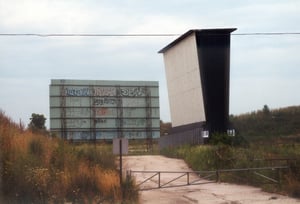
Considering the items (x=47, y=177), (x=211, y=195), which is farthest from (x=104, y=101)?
(x=47, y=177)

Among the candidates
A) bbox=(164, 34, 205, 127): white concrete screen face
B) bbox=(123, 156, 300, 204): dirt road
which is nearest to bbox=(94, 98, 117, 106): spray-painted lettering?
bbox=(164, 34, 205, 127): white concrete screen face

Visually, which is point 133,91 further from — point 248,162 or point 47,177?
point 47,177

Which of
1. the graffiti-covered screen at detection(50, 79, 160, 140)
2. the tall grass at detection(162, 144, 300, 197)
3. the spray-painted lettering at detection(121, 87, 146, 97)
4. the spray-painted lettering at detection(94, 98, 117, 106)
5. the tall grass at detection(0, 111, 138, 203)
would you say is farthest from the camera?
the spray-painted lettering at detection(121, 87, 146, 97)

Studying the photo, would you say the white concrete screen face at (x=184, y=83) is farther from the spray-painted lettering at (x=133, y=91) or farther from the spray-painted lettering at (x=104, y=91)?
the spray-painted lettering at (x=104, y=91)

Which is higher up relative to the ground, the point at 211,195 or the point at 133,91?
the point at 133,91

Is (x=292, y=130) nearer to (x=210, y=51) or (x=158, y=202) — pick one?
(x=210, y=51)

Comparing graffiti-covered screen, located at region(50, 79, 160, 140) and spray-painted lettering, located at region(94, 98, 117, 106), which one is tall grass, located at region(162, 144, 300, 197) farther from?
spray-painted lettering, located at region(94, 98, 117, 106)

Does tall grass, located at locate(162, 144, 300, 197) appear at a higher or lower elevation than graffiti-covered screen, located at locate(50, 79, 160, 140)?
lower

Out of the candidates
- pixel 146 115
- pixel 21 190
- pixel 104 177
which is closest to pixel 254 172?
pixel 104 177

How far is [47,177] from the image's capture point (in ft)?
50.5

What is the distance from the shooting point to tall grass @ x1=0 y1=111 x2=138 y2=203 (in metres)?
15.0

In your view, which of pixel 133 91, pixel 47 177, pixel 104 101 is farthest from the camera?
pixel 133 91

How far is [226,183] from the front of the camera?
2452 centimetres

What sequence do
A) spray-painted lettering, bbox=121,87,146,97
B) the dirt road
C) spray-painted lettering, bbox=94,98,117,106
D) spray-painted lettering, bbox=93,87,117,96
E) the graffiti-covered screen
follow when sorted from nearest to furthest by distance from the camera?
the dirt road < the graffiti-covered screen < spray-painted lettering, bbox=94,98,117,106 < spray-painted lettering, bbox=93,87,117,96 < spray-painted lettering, bbox=121,87,146,97
